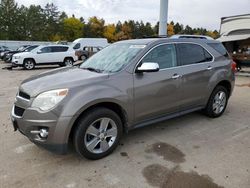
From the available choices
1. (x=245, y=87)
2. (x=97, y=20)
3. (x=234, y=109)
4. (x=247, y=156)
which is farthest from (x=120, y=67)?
(x=97, y=20)

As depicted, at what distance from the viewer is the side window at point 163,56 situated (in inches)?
167

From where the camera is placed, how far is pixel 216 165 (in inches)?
140

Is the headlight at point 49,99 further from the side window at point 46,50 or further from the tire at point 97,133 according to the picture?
the side window at point 46,50

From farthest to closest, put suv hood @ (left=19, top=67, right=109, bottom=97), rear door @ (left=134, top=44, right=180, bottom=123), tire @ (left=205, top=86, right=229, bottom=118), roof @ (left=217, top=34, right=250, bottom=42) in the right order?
roof @ (left=217, top=34, right=250, bottom=42)
tire @ (left=205, top=86, right=229, bottom=118)
rear door @ (left=134, top=44, right=180, bottom=123)
suv hood @ (left=19, top=67, right=109, bottom=97)

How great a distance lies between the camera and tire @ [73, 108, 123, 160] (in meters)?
3.48

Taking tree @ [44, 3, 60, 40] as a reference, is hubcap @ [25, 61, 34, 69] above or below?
below

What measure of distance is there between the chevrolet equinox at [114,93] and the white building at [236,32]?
940cm

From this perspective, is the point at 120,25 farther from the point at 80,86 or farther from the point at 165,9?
the point at 80,86

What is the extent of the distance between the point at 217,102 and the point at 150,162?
2585 millimetres

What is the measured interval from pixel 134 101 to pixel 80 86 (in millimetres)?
900

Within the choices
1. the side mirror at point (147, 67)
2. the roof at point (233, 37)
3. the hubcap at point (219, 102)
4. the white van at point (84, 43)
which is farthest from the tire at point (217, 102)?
the white van at point (84, 43)

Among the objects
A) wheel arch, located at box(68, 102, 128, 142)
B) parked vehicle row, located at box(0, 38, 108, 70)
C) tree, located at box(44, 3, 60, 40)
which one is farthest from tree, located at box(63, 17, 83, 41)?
wheel arch, located at box(68, 102, 128, 142)

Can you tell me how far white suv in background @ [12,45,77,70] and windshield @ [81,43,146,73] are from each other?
13.5 m

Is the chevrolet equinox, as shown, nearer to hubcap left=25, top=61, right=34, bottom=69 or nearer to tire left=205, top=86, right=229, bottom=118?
tire left=205, top=86, right=229, bottom=118
